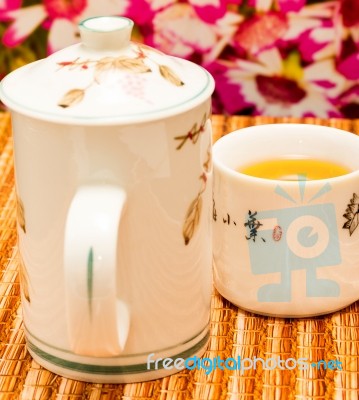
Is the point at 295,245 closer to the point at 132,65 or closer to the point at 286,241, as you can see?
the point at 286,241

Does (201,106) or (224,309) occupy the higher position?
(201,106)

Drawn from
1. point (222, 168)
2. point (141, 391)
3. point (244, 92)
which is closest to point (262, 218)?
point (222, 168)

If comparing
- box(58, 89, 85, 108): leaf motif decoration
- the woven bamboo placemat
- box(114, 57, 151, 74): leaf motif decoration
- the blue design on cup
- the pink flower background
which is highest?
box(114, 57, 151, 74): leaf motif decoration

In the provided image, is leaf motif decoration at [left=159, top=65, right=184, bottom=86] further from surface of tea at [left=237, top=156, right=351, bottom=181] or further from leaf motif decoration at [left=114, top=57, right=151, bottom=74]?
surface of tea at [left=237, top=156, right=351, bottom=181]

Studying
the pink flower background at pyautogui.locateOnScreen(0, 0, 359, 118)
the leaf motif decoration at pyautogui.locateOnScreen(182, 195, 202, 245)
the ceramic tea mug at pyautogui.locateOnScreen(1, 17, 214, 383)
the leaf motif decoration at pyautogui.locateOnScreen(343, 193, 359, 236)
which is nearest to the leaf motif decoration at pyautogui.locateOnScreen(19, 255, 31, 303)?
the ceramic tea mug at pyautogui.locateOnScreen(1, 17, 214, 383)

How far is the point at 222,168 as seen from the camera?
0.62 meters

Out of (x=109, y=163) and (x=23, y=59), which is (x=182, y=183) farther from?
(x=23, y=59)

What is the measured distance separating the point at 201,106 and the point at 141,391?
20cm

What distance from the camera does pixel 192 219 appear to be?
55cm

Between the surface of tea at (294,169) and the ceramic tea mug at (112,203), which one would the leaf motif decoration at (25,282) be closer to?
the ceramic tea mug at (112,203)

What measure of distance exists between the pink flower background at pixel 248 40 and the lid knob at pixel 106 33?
0.58m

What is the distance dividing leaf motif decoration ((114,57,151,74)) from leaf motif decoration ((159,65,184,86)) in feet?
0.03

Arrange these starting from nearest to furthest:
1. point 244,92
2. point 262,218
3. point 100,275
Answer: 1. point 100,275
2. point 262,218
3. point 244,92

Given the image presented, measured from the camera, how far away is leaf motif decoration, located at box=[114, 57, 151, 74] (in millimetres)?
523
